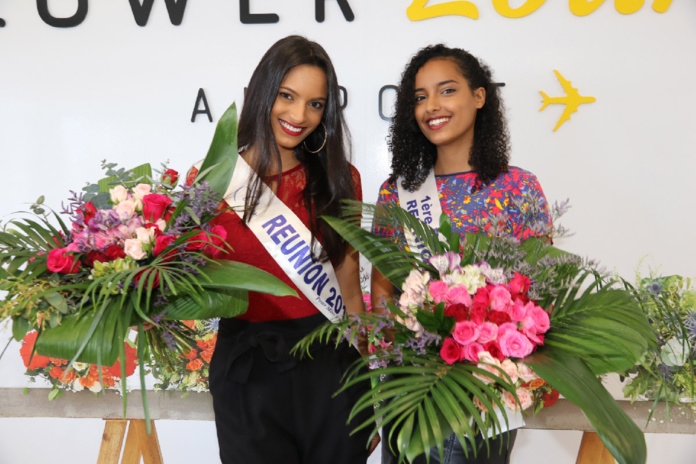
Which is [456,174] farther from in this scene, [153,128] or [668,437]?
[668,437]

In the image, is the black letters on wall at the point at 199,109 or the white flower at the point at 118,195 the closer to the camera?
the white flower at the point at 118,195

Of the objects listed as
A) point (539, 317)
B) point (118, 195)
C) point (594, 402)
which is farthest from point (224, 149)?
point (594, 402)

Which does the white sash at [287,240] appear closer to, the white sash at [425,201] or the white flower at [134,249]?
the white sash at [425,201]

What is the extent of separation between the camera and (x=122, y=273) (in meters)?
0.90

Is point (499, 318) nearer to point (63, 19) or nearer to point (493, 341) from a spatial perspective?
point (493, 341)

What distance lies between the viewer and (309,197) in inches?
55.1

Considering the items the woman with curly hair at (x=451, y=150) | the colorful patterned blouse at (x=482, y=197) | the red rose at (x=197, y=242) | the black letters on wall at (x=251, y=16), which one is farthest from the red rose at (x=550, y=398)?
the black letters on wall at (x=251, y=16)

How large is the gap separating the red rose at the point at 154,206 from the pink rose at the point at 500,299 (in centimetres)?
57

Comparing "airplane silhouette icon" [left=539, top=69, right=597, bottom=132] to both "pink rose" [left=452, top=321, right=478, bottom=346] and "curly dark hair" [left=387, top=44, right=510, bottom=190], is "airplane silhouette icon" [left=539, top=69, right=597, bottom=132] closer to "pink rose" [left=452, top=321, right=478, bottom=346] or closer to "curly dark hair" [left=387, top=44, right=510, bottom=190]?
"curly dark hair" [left=387, top=44, right=510, bottom=190]

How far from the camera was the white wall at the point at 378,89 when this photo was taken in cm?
232

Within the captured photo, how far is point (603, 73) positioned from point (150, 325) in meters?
2.03

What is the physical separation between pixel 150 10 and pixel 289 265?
1.60 metres

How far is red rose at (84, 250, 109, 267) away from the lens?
972mm

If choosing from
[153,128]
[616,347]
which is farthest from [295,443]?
[153,128]
